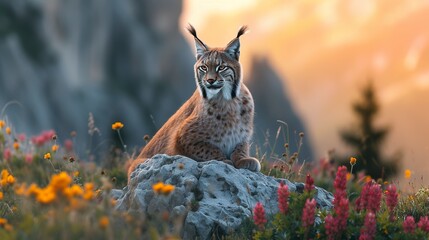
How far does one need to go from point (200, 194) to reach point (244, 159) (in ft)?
3.22

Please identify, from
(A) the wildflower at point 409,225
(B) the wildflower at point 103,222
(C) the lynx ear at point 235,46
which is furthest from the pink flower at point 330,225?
(C) the lynx ear at point 235,46

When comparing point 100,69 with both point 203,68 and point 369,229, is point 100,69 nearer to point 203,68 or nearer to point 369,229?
point 203,68

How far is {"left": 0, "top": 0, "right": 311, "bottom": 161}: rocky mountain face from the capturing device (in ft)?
206

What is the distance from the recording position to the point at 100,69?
77812mm

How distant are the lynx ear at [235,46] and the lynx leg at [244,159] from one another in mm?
1196

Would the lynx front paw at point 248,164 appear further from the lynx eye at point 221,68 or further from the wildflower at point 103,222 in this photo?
the wildflower at point 103,222

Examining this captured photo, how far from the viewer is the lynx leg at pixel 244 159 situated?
9891 millimetres

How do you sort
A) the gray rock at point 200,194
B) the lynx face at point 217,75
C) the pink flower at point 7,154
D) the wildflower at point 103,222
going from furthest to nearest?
1. the pink flower at point 7,154
2. the lynx face at point 217,75
3. the gray rock at point 200,194
4. the wildflower at point 103,222

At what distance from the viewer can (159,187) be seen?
654cm

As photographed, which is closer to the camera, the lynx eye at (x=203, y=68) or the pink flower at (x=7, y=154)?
the lynx eye at (x=203, y=68)

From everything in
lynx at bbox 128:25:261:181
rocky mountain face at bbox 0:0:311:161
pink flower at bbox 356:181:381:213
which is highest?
rocky mountain face at bbox 0:0:311:161

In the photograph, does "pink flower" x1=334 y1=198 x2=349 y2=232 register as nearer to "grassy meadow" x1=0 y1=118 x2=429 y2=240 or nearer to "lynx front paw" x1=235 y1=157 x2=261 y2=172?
"grassy meadow" x1=0 y1=118 x2=429 y2=240

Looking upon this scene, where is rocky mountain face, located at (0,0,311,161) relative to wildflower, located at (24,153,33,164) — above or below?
above

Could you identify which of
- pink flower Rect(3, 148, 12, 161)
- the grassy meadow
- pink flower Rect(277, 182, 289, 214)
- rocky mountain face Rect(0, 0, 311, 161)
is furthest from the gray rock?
rocky mountain face Rect(0, 0, 311, 161)
